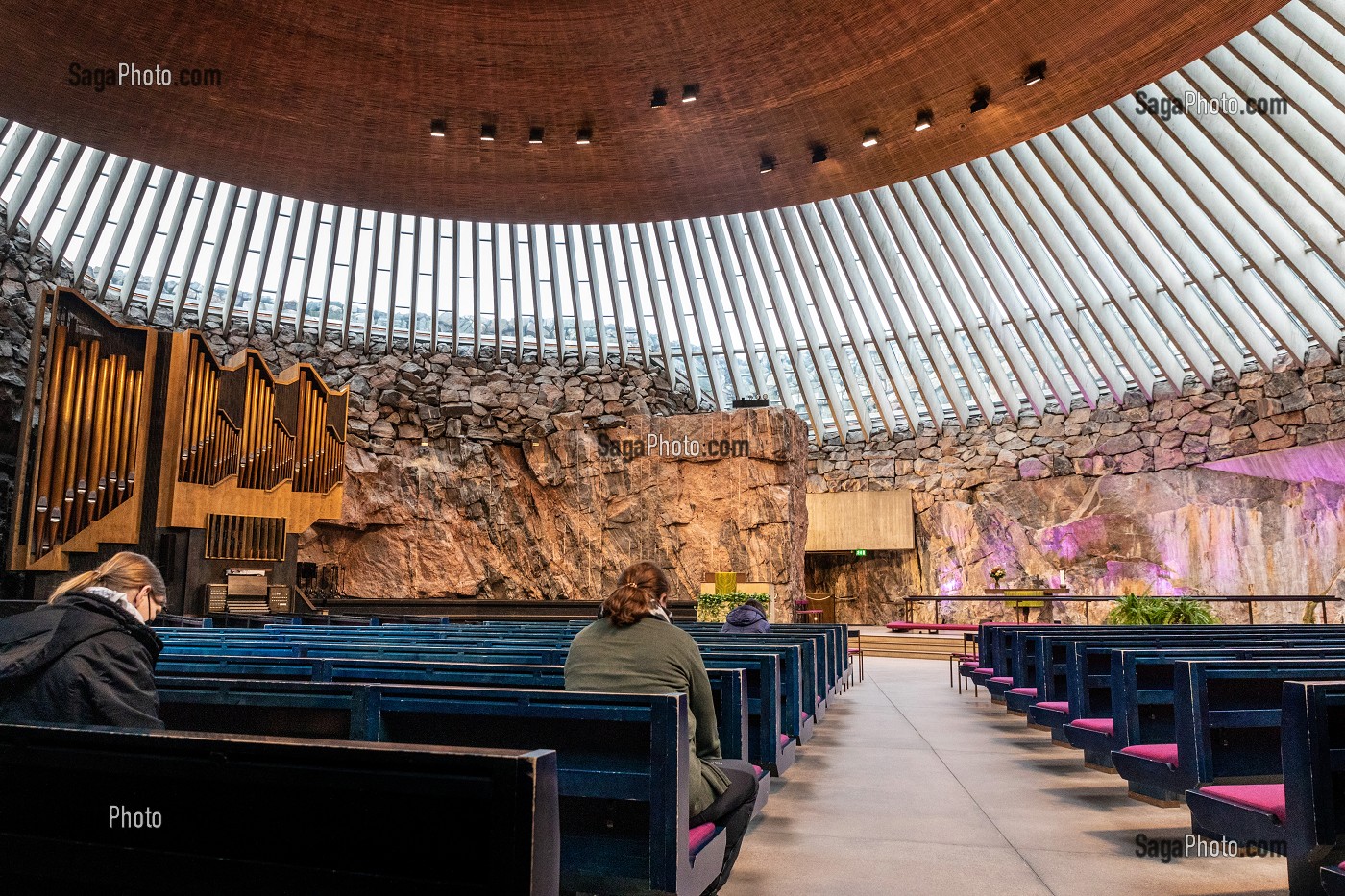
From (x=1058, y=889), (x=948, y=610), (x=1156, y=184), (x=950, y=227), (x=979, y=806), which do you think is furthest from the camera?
(x=948, y=610)

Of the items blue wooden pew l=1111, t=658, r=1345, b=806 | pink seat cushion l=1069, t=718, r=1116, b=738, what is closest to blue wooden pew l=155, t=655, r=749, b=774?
blue wooden pew l=1111, t=658, r=1345, b=806

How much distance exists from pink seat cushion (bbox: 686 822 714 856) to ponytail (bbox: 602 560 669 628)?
1.84 feet

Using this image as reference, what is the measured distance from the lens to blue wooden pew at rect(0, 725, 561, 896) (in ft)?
3.37

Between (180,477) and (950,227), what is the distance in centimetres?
1065

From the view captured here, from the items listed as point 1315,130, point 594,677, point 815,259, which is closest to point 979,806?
point 594,677

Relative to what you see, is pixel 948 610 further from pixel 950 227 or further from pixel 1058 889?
pixel 1058 889

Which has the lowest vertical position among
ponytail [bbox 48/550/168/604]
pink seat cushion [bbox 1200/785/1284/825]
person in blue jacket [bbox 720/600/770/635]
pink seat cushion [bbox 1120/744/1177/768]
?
pink seat cushion [bbox 1120/744/1177/768]

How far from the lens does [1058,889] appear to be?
8.52 feet

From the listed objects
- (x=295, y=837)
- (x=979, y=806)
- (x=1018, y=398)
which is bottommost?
(x=979, y=806)

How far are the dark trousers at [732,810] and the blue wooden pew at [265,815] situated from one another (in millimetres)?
1192

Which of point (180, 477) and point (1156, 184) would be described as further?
point (1156, 184)

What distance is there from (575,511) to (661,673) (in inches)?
544

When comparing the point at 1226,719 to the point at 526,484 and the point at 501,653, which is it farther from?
the point at 526,484
